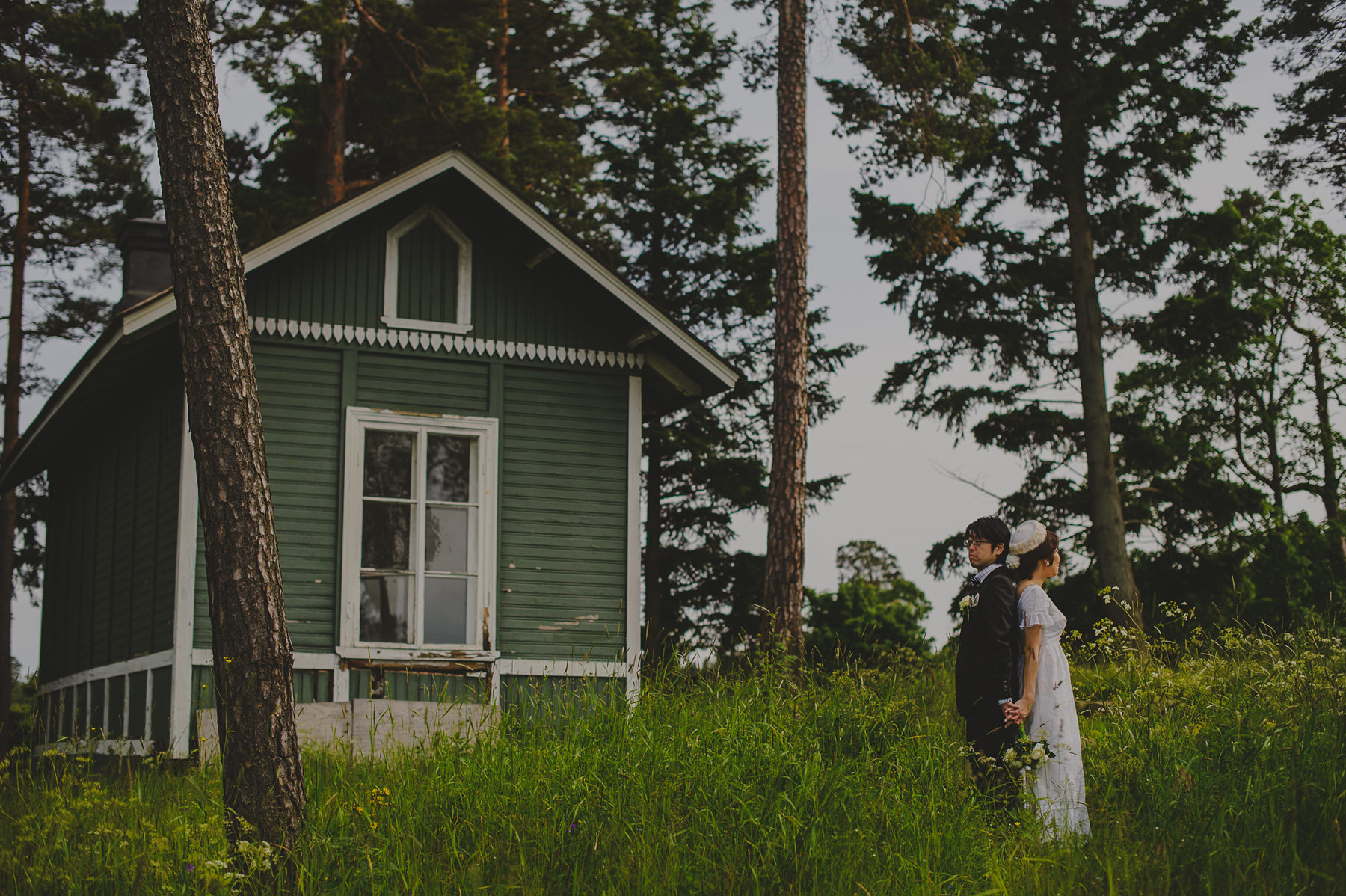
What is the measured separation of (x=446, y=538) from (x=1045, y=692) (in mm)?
6256

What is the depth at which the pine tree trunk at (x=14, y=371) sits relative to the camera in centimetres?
1905

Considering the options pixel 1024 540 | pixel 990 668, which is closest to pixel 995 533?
pixel 1024 540

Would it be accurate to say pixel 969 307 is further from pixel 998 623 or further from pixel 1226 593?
pixel 998 623

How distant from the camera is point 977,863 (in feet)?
16.9

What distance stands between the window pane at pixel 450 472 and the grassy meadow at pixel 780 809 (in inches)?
175

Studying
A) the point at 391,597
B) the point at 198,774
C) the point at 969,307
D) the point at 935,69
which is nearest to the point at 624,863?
the point at 198,774

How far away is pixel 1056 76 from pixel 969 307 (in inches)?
138

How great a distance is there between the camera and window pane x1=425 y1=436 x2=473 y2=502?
36.5ft

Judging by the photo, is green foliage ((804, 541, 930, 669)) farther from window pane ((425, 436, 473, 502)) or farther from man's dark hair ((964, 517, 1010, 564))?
man's dark hair ((964, 517, 1010, 564))

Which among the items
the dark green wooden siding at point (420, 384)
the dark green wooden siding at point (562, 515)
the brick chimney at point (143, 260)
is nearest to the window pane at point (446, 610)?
the dark green wooden siding at point (562, 515)

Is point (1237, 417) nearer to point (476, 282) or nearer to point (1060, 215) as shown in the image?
point (1060, 215)

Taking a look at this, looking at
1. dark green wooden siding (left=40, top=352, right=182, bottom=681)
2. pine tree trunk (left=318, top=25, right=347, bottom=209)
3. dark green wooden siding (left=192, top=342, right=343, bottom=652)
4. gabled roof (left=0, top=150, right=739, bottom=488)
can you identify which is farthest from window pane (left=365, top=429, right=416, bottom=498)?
pine tree trunk (left=318, top=25, right=347, bottom=209)

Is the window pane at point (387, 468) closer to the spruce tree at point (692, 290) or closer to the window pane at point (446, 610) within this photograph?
the window pane at point (446, 610)

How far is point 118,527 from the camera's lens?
1239 centimetres
